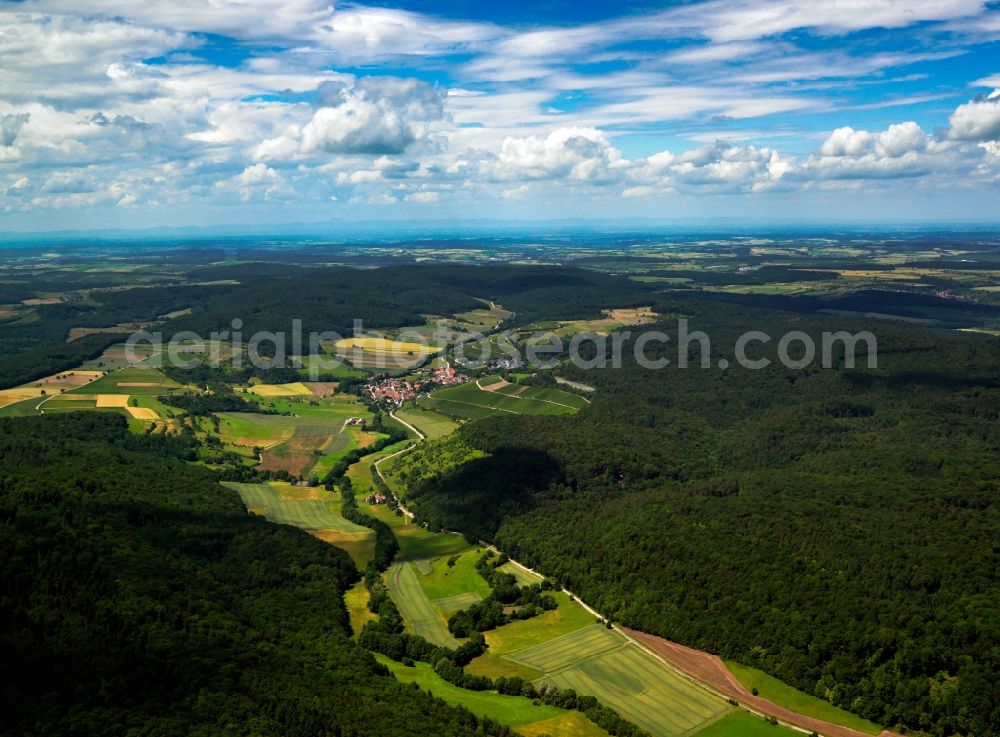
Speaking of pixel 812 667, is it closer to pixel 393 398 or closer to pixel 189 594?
pixel 189 594

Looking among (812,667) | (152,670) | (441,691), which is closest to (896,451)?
(812,667)

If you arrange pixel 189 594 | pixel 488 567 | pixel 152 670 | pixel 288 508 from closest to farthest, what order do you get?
pixel 152 670
pixel 189 594
pixel 488 567
pixel 288 508

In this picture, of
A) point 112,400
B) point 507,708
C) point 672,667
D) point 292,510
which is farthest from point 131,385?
point 672,667

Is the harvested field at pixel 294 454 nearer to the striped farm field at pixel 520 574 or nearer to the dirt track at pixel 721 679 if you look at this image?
the striped farm field at pixel 520 574

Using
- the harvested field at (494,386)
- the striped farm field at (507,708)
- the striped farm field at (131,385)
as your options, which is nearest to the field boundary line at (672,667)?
the striped farm field at (507,708)

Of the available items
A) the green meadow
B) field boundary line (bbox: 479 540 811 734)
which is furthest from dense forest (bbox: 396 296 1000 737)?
field boundary line (bbox: 479 540 811 734)

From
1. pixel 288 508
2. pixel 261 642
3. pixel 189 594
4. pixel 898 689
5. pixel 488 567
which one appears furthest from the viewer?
pixel 288 508
